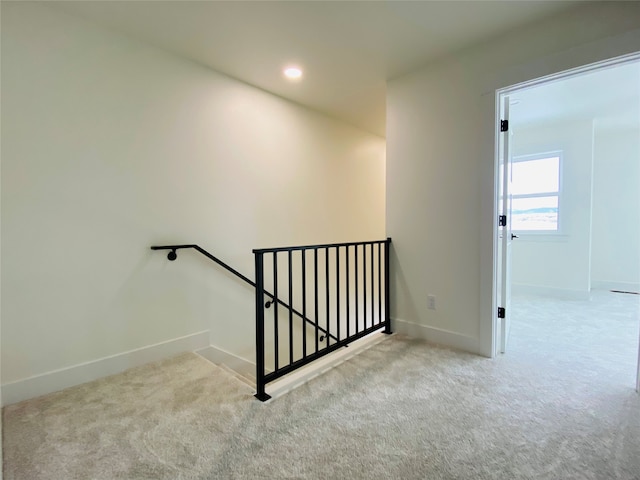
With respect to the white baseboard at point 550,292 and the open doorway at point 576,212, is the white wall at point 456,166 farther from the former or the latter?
the white baseboard at point 550,292

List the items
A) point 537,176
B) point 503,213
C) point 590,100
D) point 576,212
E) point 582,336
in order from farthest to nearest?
point 537,176
point 576,212
point 590,100
point 582,336
point 503,213

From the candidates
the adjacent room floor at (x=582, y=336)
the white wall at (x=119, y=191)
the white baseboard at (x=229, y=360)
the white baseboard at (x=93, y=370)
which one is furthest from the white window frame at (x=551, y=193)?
the white baseboard at (x=93, y=370)

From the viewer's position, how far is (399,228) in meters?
2.76

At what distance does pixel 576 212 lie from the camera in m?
4.17

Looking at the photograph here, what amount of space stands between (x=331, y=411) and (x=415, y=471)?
0.51 m

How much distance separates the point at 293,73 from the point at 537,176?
3982 mm

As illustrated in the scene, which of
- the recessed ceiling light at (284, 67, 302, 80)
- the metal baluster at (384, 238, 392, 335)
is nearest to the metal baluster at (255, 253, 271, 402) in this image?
the metal baluster at (384, 238, 392, 335)

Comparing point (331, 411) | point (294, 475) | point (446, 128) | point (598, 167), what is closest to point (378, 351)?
point (331, 411)

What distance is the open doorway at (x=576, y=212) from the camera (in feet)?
9.77

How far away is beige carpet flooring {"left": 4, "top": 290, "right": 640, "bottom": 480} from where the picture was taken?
123 cm

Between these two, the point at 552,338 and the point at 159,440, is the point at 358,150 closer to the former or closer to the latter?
the point at 552,338

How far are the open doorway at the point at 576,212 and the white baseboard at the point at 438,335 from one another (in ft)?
1.62

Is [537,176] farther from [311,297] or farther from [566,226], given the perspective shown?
[311,297]

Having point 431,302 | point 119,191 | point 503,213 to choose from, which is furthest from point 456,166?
point 119,191
